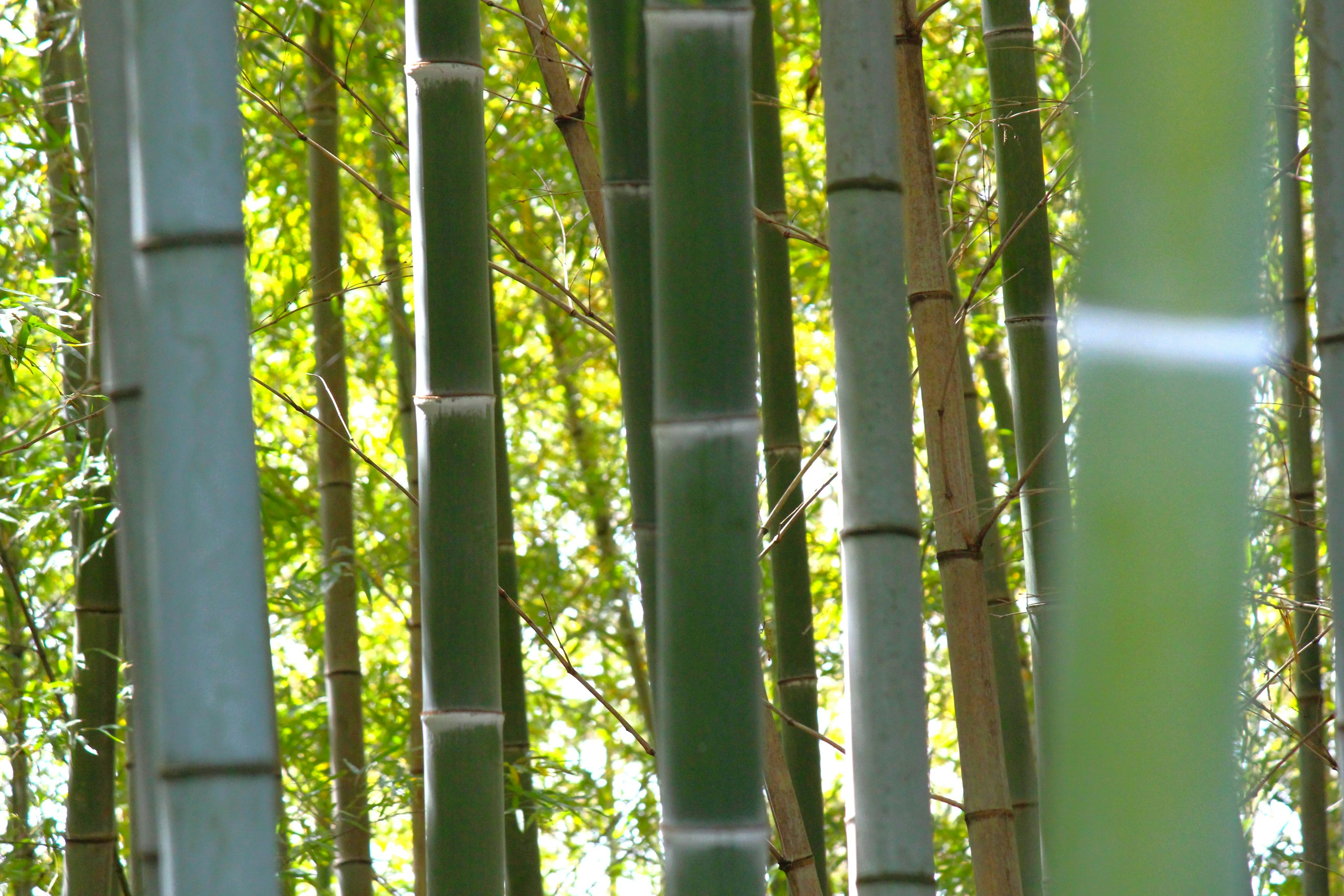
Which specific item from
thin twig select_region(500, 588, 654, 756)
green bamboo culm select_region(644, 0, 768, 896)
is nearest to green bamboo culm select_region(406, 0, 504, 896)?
thin twig select_region(500, 588, 654, 756)

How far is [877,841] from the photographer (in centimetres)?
116

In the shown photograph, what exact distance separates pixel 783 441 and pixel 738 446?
50.5 inches

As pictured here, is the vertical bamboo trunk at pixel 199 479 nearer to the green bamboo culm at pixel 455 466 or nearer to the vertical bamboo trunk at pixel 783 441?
the green bamboo culm at pixel 455 466

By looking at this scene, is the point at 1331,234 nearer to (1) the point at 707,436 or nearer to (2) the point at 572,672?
(1) the point at 707,436

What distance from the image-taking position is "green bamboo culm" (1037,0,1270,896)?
28.2 inches

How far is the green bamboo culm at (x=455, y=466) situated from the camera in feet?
4.74

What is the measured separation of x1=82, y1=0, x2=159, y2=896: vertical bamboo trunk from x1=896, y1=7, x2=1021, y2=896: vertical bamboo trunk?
94 cm

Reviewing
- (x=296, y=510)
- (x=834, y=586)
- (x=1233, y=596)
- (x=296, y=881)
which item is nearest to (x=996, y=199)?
(x=1233, y=596)

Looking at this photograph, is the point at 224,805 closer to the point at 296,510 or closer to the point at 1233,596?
the point at 1233,596

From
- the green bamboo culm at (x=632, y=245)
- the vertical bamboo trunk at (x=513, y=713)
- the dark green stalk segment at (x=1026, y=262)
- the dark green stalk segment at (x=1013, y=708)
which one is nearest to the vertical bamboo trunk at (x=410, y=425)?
the vertical bamboo trunk at (x=513, y=713)

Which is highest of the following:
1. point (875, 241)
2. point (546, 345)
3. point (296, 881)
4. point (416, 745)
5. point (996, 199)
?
point (546, 345)

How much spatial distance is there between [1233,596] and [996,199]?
1.38 metres

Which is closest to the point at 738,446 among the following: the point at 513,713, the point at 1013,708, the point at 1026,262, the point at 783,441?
the point at 1026,262

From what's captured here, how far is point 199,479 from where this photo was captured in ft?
2.95
